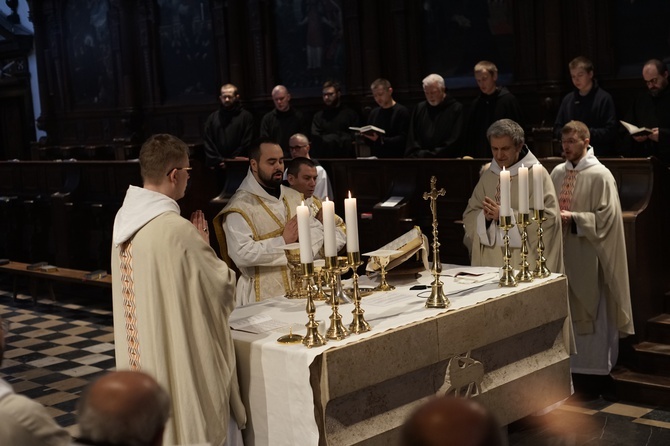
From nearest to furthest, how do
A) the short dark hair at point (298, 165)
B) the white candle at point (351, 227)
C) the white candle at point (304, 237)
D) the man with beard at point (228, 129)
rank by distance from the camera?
the white candle at point (304, 237) → the white candle at point (351, 227) → the short dark hair at point (298, 165) → the man with beard at point (228, 129)

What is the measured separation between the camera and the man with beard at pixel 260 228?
511 cm

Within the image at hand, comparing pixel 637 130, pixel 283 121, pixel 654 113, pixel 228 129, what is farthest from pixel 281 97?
pixel 637 130

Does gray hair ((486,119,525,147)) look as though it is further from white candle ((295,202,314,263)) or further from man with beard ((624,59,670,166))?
man with beard ((624,59,670,166))

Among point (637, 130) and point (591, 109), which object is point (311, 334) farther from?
point (591, 109)

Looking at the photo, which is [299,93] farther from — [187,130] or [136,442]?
[136,442]

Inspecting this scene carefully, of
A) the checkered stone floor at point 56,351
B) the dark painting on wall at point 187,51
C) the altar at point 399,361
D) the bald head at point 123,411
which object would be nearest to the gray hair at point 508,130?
the altar at point 399,361

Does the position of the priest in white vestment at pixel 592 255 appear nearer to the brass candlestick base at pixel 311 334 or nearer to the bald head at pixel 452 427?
the brass candlestick base at pixel 311 334

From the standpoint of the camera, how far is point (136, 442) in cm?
198

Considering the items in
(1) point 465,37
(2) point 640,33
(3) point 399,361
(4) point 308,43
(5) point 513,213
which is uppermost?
(4) point 308,43

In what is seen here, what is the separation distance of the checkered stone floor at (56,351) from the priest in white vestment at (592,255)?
3484 mm

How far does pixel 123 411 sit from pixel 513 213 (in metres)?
4.15

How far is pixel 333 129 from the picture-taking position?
434 inches

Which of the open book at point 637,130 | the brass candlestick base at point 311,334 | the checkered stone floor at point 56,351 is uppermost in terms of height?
the open book at point 637,130

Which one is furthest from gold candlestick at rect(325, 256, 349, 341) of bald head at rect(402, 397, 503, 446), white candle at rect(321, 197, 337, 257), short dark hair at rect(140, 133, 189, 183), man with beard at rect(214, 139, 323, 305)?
bald head at rect(402, 397, 503, 446)
